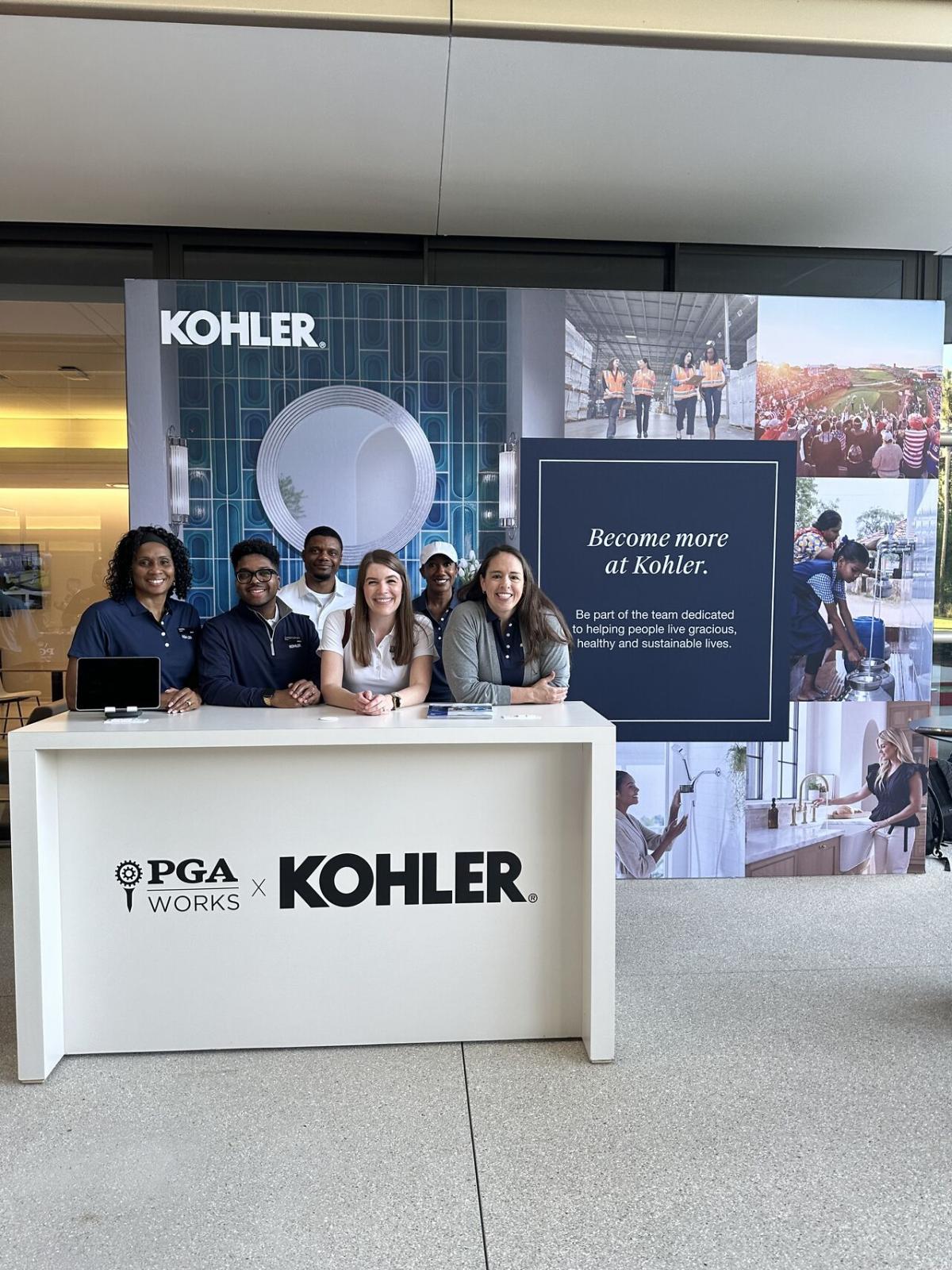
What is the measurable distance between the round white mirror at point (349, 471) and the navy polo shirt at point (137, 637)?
0.91 m

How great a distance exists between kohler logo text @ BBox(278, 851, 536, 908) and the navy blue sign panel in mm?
1844

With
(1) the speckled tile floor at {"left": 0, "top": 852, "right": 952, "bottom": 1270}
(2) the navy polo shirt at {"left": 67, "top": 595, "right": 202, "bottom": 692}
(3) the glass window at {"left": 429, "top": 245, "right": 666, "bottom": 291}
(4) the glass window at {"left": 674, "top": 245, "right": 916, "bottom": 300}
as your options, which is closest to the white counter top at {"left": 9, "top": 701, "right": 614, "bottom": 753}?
(2) the navy polo shirt at {"left": 67, "top": 595, "right": 202, "bottom": 692}

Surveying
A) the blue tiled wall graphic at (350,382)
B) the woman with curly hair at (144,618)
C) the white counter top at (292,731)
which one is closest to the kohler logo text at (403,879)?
the white counter top at (292,731)

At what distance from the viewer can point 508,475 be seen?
4871 millimetres

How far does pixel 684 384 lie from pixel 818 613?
4.52 ft

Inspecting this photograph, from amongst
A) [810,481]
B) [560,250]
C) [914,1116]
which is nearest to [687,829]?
[810,481]

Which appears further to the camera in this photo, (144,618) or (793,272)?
(793,272)

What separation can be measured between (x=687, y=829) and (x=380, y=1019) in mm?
2328

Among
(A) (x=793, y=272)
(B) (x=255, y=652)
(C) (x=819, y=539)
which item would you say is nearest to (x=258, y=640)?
(B) (x=255, y=652)

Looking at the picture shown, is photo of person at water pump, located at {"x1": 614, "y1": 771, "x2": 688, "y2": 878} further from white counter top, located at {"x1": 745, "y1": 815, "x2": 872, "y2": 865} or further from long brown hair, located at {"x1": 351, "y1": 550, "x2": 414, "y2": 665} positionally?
long brown hair, located at {"x1": 351, "y1": 550, "x2": 414, "y2": 665}

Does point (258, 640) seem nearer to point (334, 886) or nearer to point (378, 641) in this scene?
point (378, 641)

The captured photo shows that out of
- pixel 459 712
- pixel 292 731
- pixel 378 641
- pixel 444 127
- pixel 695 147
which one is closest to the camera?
pixel 292 731

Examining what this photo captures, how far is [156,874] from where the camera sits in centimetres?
316

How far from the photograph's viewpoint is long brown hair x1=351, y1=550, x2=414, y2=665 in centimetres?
381
